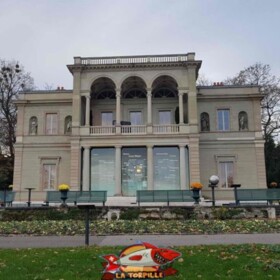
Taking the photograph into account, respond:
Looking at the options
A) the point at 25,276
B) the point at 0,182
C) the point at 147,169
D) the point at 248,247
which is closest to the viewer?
the point at 25,276

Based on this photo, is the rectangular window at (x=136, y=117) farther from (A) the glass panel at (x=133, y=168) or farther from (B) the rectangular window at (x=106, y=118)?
(A) the glass panel at (x=133, y=168)

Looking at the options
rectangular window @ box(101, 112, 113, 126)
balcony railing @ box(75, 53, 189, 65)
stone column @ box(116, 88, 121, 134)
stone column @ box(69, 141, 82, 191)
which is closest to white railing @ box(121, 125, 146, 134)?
stone column @ box(116, 88, 121, 134)

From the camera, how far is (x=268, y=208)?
1778cm

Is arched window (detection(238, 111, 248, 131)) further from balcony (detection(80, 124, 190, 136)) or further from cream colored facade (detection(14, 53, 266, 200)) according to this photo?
balcony (detection(80, 124, 190, 136))

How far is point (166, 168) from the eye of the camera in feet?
96.6

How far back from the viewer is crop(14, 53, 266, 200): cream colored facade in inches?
1138

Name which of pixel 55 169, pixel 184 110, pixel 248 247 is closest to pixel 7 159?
pixel 55 169

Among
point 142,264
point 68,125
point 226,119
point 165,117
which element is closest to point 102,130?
point 68,125

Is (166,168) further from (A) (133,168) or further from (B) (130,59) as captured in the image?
(B) (130,59)

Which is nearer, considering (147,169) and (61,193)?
(61,193)

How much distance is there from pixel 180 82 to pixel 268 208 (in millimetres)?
14603

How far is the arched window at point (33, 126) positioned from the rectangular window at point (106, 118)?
19.5 ft

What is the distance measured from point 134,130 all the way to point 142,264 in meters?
25.7

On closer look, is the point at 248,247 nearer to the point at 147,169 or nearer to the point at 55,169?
the point at 147,169
